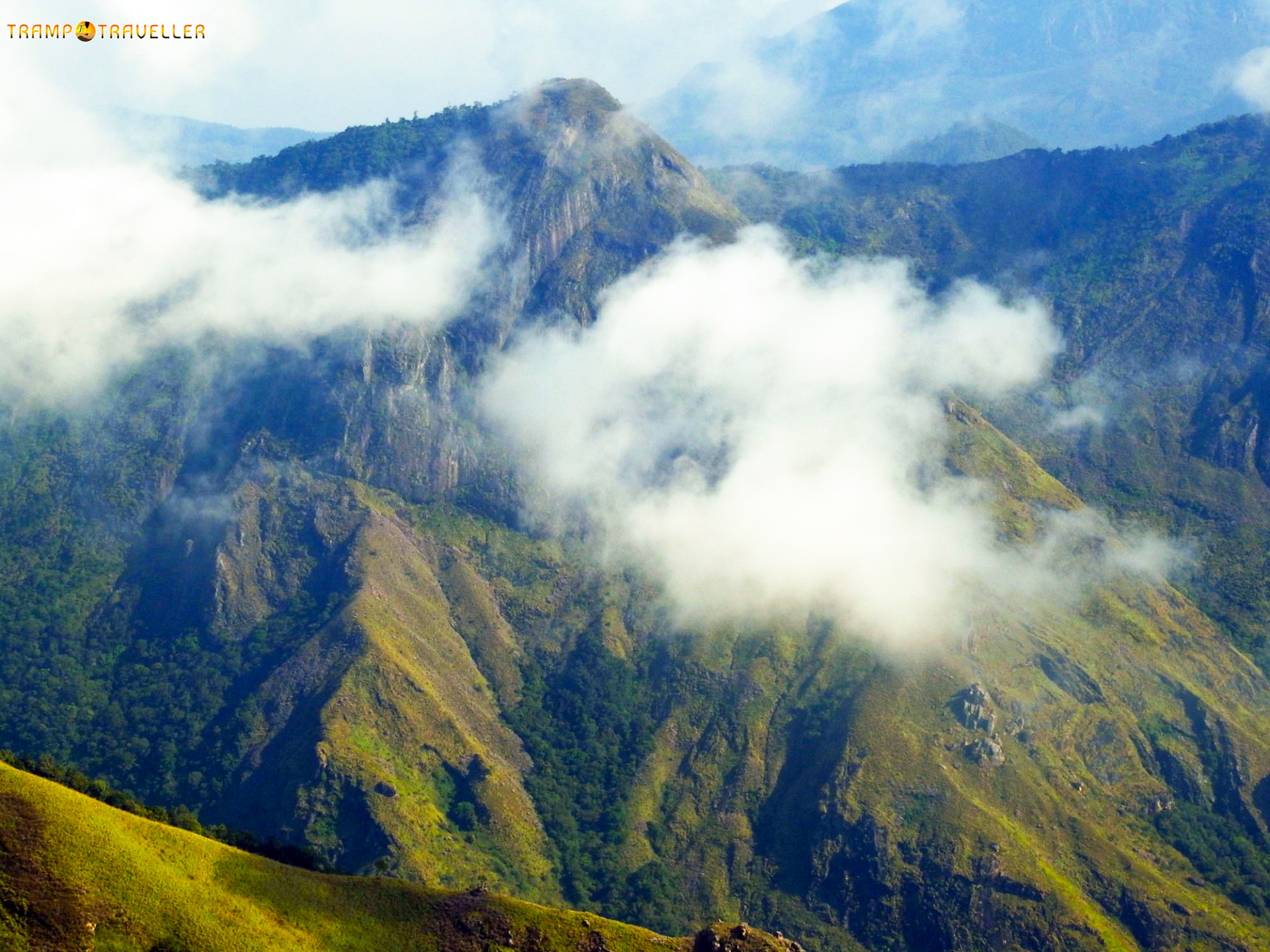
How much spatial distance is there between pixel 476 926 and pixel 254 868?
116 ft

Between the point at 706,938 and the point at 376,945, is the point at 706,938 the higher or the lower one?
the higher one

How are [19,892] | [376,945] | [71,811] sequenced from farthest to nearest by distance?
[376,945], [71,811], [19,892]

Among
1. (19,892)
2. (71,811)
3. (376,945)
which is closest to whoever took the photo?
(19,892)

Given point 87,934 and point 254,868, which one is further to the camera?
point 254,868

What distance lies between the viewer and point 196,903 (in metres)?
163

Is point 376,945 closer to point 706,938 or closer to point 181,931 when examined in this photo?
point 181,931

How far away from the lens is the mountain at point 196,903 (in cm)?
15150

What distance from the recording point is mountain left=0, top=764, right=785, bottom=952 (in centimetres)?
15150

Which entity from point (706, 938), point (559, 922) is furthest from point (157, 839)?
point (706, 938)

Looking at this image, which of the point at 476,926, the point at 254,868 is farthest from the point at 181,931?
the point at 476,926

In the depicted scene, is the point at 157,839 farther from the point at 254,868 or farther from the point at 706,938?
the point at 706,938

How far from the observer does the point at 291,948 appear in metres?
165

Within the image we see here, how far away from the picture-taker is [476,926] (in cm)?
17888

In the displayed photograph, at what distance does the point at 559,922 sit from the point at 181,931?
55.6 metres
